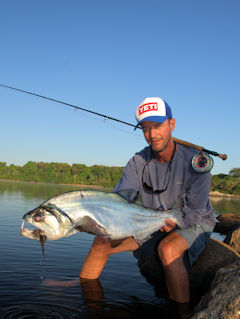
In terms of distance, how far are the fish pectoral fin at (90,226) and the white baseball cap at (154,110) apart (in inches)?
60.3

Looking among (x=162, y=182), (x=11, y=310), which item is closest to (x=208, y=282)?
(x=162, y=182)

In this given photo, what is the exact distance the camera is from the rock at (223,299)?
243 cm

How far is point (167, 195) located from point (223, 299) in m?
1.79

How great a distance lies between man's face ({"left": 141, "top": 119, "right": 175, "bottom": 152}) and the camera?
13.7 feet

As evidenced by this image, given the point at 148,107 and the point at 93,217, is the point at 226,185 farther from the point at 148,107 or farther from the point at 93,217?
the point at 93,217

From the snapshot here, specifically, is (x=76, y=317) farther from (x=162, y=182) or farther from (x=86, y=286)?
(x=162, y=182)

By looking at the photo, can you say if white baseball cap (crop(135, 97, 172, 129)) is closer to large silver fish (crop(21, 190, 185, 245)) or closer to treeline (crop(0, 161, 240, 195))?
large silver fish (crop(21, 190, 185, 245))

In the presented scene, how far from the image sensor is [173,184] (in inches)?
167

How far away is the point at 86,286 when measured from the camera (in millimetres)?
4555

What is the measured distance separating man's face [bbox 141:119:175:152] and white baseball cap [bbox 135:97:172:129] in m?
0.08

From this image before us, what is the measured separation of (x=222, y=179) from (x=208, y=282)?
9026 centimetres

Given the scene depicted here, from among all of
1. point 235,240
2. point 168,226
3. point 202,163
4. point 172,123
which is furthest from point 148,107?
point 235,240

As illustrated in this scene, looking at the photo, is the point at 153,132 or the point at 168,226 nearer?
the point at 168,226

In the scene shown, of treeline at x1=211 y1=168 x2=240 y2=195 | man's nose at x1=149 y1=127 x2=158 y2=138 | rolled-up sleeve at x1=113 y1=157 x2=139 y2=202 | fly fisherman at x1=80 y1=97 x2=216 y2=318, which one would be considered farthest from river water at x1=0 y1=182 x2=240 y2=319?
treeline at x1=211 y1=168 x2=240 y2=195
